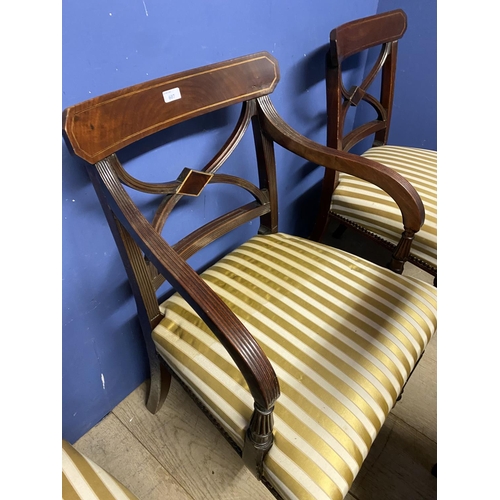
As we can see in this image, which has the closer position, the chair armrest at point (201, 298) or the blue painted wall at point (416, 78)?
the chair armrest at point (201, 298)

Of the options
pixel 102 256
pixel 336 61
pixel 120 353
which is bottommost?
pixel 120 353

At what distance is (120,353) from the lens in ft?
3.39

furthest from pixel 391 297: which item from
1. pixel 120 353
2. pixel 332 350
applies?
pixel 120 353

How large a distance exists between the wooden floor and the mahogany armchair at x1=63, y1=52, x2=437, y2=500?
178 millimetres

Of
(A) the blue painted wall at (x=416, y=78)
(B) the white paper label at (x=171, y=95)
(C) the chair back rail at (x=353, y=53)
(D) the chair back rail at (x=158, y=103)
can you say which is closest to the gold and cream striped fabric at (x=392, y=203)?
(C) the chair back rail at (x=353, y=53)

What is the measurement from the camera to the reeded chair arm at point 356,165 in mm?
805

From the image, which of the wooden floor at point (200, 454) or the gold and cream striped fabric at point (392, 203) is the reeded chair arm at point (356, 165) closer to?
the gold and cream striped fabric at point (392, 203)

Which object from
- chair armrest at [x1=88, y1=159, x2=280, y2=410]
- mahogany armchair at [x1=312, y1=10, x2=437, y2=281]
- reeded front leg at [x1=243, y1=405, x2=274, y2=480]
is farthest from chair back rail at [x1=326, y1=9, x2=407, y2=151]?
reeded front leg at [x1=243, y1=405, x2=274, y2=480]

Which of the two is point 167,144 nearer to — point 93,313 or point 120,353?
point 93,313

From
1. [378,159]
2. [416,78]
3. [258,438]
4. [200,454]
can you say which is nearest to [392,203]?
[378,159]

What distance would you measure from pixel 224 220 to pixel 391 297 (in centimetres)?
42
